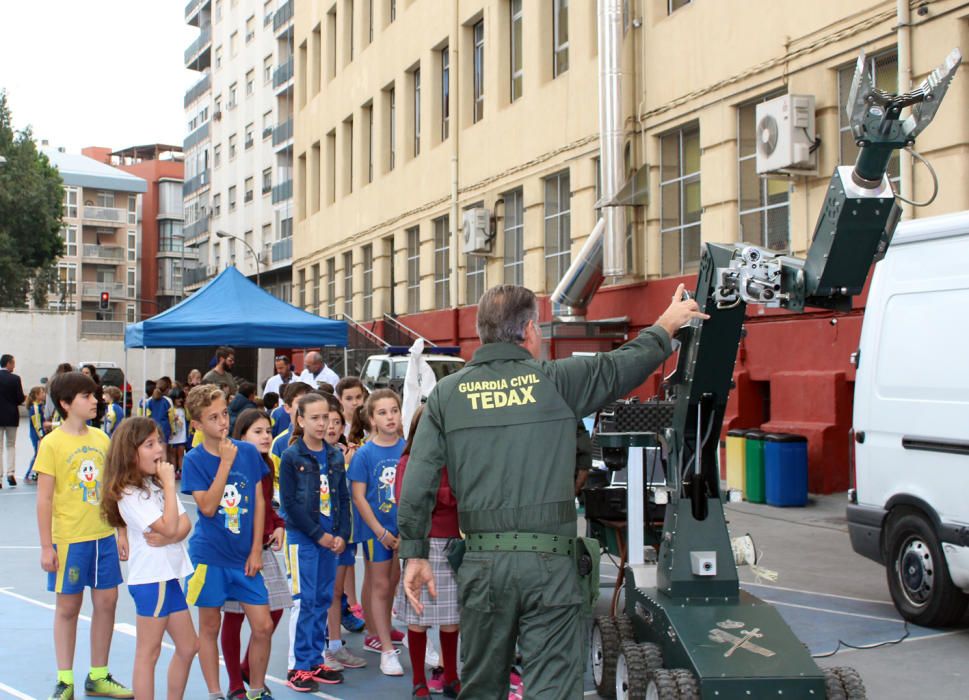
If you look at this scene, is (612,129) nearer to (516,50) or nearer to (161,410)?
(516,50)

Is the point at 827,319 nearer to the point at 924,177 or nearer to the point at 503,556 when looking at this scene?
the point at 924,177

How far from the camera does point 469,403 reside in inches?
168

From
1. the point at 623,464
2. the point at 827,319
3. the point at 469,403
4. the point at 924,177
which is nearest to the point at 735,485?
the point at 827,319

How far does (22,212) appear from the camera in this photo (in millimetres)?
53938

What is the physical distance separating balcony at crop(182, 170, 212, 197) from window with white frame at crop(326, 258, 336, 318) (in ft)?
74.8

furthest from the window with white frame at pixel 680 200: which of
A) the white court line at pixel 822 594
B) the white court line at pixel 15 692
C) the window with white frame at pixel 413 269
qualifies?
the white court line at pixel 15 692

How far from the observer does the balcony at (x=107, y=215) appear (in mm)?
85438

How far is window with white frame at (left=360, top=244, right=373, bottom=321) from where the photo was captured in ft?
103

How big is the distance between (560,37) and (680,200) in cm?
504

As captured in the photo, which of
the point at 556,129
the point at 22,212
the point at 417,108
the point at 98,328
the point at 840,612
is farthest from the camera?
the point at 22,212

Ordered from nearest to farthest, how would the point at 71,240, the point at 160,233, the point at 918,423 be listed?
1. the point at 918,423
2. the point at 71,240
3. the point at 160,233

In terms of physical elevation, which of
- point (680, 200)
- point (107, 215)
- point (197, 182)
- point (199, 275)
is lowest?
point (680, 200)

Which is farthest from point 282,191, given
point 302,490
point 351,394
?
point 302,490

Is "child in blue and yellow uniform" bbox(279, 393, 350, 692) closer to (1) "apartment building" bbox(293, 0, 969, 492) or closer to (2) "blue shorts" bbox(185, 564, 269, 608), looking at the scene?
(2) "blue shorts" bbox(185, 564, 269, 608)
